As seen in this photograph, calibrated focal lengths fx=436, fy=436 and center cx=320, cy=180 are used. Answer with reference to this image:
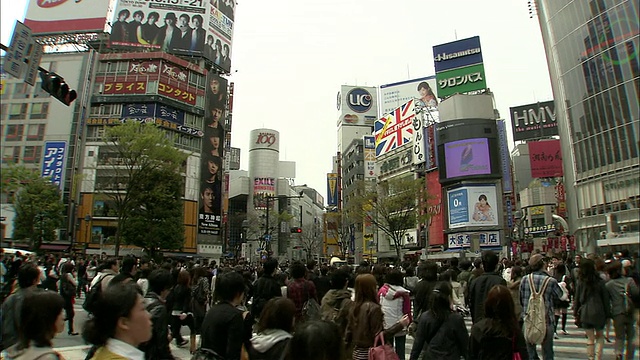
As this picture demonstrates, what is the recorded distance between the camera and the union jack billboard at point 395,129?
5847cm

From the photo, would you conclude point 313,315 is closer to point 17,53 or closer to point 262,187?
point 17,53

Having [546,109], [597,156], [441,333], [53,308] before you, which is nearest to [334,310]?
[441,333]

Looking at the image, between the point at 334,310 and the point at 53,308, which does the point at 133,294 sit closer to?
the point at 53,308

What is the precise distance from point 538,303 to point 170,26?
54.8 meters

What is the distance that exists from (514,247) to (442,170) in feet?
37.1

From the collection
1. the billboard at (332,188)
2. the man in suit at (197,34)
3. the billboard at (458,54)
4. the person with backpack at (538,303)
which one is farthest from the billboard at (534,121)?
the person with backpack at (538,303)

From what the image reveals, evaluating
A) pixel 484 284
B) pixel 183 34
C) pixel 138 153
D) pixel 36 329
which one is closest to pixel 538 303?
pixel 484 284

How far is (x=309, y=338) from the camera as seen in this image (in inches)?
77.9

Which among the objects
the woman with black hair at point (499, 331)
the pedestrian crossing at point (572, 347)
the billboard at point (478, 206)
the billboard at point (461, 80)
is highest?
the billboard at point (461, 80)

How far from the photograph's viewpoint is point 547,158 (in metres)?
55.5

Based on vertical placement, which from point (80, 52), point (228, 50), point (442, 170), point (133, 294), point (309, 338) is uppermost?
point (228, 50)

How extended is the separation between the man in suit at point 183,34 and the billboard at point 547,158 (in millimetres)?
45014

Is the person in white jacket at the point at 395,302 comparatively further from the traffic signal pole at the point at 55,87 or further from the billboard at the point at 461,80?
the billboard at the point at 461,80

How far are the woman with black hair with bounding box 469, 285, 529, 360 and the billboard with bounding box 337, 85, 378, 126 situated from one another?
93.2m
